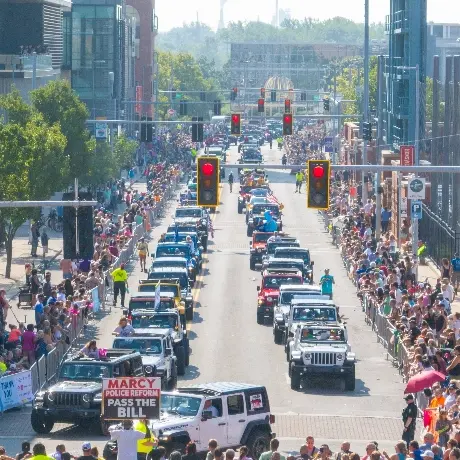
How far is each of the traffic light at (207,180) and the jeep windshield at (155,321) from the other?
5.88 metres

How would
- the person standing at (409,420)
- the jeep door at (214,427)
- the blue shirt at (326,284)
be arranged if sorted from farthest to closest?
the blue shirt at (326,284)
the person standing at (409,420)
the jeep door at (214,427)

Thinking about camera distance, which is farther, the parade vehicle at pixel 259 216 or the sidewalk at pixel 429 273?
the parade vehicle at pixel 259 216

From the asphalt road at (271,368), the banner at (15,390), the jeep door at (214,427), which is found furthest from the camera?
the banner at (15,390)

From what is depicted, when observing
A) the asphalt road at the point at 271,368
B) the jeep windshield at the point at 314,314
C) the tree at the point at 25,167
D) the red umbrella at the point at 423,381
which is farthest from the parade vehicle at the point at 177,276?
the red umbrella at the point at 423,381

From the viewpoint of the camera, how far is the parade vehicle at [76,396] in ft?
96.9

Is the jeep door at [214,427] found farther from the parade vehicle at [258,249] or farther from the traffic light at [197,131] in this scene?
the traffic light at [197,131]

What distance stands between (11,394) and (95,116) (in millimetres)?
89177

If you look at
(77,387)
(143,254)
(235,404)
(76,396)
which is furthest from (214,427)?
(143,254)

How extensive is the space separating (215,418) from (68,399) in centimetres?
356

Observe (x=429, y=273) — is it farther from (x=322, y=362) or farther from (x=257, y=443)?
(x=257, y=443)

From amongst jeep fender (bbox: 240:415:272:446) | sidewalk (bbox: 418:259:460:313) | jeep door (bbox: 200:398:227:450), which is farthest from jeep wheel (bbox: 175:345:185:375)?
sidewalk (bbox: 418:259:460:313)

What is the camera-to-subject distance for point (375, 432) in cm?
3100

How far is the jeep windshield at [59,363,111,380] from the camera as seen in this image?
101ft

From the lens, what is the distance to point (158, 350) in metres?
34.6
